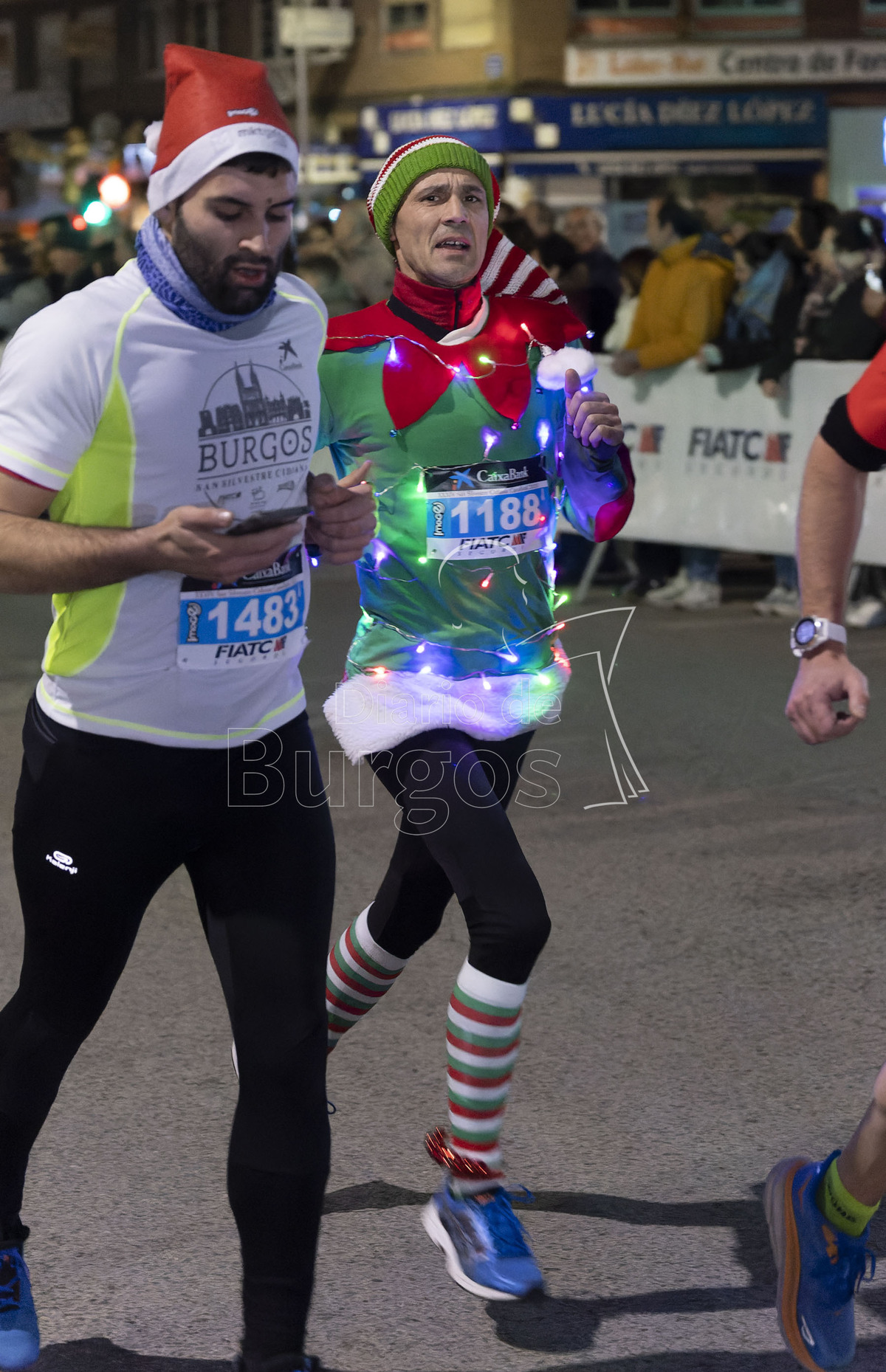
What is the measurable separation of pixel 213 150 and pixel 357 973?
1922 millimetres

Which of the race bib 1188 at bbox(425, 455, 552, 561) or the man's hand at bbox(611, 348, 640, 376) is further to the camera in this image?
the man's hand at bbox(611, 348, 640, 376)

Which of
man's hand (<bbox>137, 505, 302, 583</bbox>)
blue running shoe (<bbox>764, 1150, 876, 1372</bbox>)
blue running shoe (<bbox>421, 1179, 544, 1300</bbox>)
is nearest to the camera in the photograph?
man's hand (<bbox>137, 505, 302, 583</bbox>)

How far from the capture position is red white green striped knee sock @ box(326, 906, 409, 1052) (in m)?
4.02

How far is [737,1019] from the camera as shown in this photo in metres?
4.85

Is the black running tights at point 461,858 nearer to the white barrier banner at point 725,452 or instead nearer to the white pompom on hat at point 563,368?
the white pompom on hat at point 563,368

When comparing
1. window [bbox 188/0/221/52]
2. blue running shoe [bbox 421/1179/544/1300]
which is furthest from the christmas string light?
window [bbox 188/0/221/52]

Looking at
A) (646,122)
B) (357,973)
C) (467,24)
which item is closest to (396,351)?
(357,973)

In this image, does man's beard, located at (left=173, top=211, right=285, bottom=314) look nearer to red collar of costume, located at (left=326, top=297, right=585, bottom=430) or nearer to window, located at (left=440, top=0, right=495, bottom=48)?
red collar of costume, located at (left=326, top=297, right=585, bottom=430)

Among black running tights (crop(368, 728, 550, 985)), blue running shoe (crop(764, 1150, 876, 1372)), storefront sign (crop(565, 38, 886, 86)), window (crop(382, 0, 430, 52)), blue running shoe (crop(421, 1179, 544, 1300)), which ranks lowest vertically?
blue running shoe (crop(421, 1179, 544, 1300))

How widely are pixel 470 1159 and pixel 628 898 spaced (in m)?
2.33

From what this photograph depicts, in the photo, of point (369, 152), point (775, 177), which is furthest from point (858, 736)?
point (369, 152)

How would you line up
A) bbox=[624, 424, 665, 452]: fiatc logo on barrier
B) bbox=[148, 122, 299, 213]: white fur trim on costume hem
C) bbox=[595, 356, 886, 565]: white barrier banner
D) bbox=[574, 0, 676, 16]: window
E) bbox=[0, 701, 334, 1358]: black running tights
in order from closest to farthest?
bbox=[148, 122, 299, 213]: white fur trim on costume hem → bbox=[0, 701, 334, 1358]: black running tights → bbox=[595, 356, 886, 565]: white barrier banner → bbox=[624, 424, 665, 452]: fiatc logo on barrier → bbox=[574, 0, 676, 16]: window

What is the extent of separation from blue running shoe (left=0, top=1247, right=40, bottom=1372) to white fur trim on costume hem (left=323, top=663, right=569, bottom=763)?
4.05ft

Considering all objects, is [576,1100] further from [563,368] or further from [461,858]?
A: [563,368]
